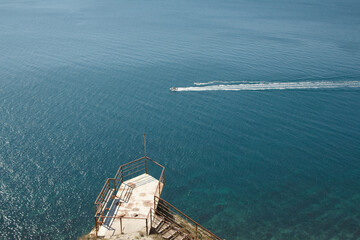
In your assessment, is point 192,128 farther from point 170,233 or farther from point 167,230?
point 170,233

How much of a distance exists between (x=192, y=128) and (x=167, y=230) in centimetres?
2678

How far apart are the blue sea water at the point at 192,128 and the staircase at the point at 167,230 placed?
726 centimetres

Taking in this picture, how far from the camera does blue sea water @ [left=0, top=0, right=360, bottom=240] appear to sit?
110ft

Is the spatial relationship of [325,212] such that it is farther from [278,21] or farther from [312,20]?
[312,20]

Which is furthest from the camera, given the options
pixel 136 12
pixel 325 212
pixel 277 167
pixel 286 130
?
pixel 136 12

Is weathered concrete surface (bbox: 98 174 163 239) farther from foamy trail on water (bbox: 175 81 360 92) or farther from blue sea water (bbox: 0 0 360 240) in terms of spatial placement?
foamy trail on water (bbox: 175 81 360 92)

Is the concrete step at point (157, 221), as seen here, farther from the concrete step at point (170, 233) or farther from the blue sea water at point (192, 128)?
the blue sea water at point (192, 128)

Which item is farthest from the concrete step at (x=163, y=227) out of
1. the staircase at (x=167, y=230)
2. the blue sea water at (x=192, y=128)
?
the blue sea water at (x=192, y=128)

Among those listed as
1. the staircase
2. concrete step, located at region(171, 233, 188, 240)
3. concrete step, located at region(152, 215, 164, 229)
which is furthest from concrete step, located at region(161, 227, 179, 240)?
concrete step, located at region(152, 215, 164, 229)

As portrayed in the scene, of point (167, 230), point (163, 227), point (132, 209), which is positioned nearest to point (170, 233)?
point (167, 230)

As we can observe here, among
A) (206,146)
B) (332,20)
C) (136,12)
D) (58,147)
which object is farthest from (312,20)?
(58,147)

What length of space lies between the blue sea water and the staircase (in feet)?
23.8

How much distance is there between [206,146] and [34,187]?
24.0 metres

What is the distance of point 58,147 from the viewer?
141 feet
